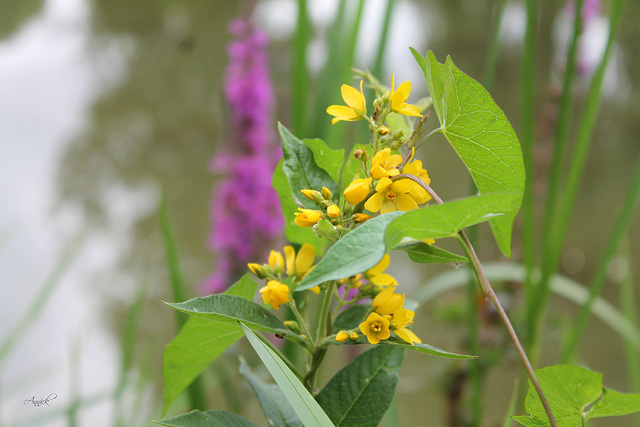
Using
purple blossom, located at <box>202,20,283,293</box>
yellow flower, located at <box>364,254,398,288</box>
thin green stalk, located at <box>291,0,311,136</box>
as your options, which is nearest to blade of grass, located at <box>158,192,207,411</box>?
thin green stalk, located at <box>291,0,311,136</box>

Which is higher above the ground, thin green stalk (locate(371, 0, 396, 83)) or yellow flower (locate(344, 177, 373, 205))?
thin green stalk (locate(371, 0, 396, 83))

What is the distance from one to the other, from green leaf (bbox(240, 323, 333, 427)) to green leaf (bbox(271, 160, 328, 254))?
62 millimetres

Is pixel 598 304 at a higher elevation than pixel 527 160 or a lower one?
lower

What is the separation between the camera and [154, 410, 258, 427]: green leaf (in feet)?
0.48

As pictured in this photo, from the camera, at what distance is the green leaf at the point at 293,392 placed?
0.14 metres

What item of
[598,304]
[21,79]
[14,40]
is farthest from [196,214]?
[598,304]

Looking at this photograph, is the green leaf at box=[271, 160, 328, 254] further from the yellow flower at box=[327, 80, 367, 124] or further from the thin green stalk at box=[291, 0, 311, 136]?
the thin green stalk at box=[291, 0, 311, 136]

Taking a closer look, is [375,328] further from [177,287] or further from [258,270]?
[177,287]

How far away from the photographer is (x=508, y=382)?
1.16 m

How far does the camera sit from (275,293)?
0.17 metres

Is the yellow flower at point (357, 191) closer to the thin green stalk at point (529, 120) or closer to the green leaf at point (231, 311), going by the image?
the green leaf at point (231, 311)

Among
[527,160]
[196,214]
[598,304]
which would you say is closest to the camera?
[527,160]

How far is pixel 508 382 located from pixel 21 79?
157 cm

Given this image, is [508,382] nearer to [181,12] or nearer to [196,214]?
[196,214]
